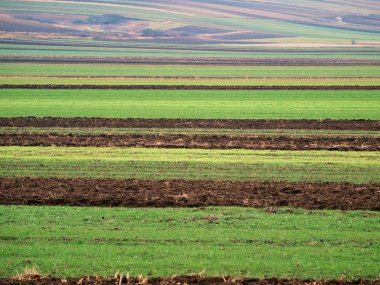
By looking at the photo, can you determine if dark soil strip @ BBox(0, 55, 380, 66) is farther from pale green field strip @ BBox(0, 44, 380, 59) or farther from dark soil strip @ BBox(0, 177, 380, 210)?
dark soil strip @ BBox(0, 177, 380, 210)

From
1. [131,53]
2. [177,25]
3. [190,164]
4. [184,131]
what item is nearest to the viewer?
[190,164]

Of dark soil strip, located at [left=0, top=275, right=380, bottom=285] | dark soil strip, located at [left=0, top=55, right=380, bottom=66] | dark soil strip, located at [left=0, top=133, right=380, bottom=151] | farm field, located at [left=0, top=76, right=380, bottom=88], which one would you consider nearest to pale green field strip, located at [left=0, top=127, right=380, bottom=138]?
dark soil strip, located at [left=0, top=133, right=380, bottom=151]

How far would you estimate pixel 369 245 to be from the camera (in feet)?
48.9

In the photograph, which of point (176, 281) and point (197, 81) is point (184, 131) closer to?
point (176, 281)

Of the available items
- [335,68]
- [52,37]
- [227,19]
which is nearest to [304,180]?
[335,68]

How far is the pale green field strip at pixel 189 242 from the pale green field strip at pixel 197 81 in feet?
137

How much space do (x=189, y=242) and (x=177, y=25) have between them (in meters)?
155

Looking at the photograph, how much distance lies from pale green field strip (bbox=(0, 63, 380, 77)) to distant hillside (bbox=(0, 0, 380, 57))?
1938 inches

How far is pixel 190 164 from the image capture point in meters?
25.0

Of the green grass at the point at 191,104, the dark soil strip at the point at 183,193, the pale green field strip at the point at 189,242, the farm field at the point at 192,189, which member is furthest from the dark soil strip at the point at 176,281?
the green grass at the point at 191,104

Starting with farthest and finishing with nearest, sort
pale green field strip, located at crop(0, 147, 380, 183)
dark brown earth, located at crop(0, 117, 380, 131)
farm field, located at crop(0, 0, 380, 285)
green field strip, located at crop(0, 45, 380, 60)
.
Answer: green field strip, located at crop(0, 45, 380, 60)
dark brown earth, located at crop(0, 117, 380, 131)
pale green field strip, located at crop(0, 147, 380, 183)
farm field, located at crop(0, 0, 380, 285)

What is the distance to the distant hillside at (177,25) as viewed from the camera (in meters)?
149

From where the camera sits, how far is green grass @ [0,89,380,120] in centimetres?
4000

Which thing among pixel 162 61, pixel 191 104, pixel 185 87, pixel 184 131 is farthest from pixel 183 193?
pixel 162 61
